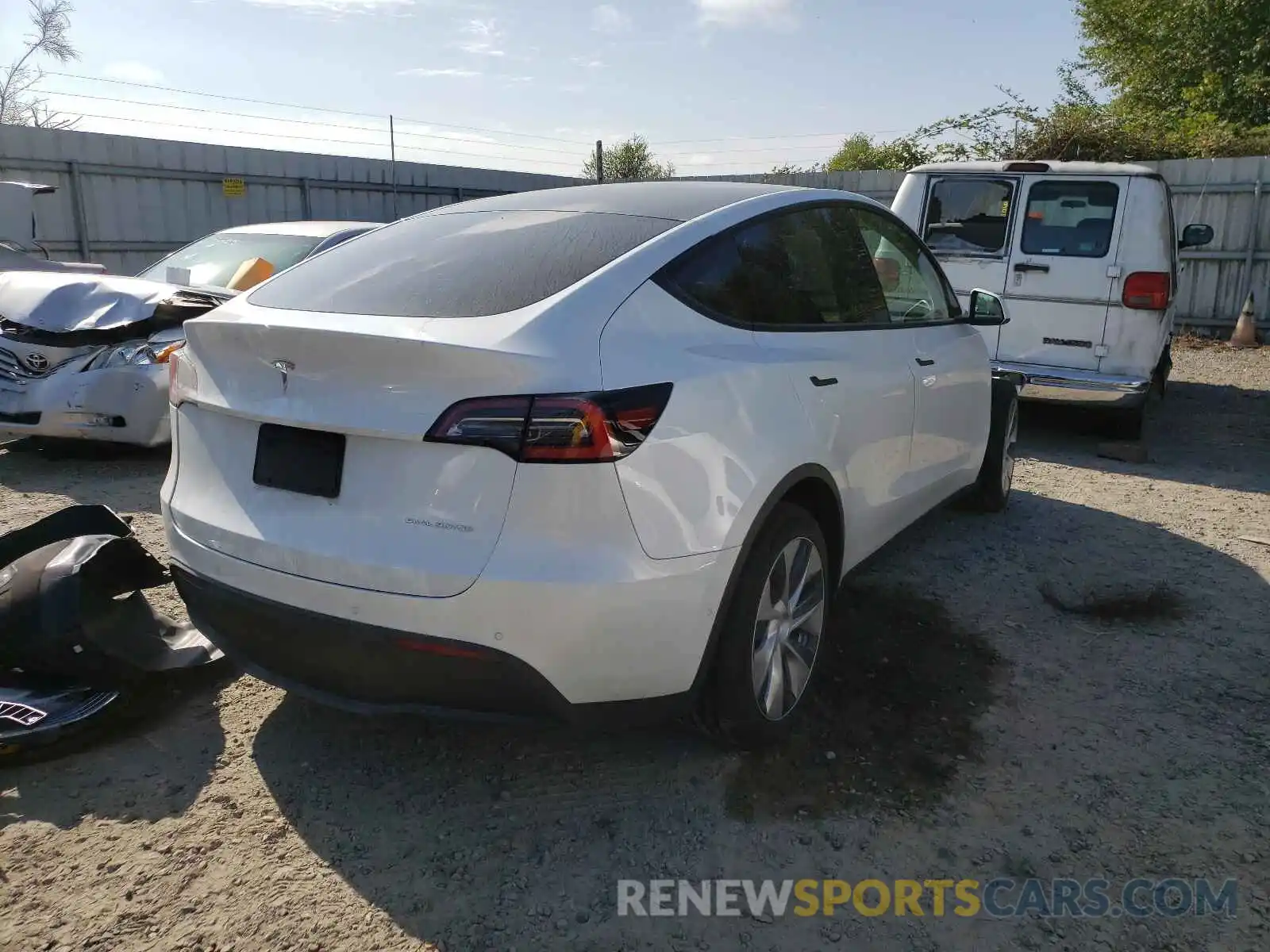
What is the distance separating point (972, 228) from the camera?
7633mm

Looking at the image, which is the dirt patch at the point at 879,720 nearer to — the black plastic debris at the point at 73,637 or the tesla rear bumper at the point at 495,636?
the tesla rear bumper at the point at 495,636

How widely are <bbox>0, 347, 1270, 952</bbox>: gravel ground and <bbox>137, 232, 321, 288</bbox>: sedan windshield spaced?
431 cm

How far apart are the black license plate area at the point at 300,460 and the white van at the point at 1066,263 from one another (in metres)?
5.42

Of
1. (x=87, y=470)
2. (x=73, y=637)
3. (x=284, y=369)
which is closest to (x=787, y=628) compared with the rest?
(x=284, y=369)

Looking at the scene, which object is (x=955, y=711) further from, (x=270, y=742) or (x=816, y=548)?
(x=270, y=742)

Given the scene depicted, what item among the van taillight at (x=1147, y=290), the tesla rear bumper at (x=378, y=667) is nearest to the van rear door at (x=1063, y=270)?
the van taillight at (x=1147, y=290)

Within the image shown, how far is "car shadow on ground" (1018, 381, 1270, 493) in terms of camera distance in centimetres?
678

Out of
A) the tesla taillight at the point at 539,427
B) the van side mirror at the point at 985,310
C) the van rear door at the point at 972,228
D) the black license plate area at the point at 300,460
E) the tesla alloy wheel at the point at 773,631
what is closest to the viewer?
the tesla taillight at the point at 539,427

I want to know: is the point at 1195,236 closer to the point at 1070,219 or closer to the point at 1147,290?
the point at 1070,219

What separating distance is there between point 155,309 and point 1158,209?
689 centimetres

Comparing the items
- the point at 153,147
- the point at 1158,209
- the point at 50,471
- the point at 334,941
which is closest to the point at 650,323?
the point at 334,941

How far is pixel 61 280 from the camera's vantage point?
6113 mm

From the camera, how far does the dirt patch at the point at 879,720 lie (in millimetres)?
2748

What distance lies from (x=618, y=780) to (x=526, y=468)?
111 centimetres
